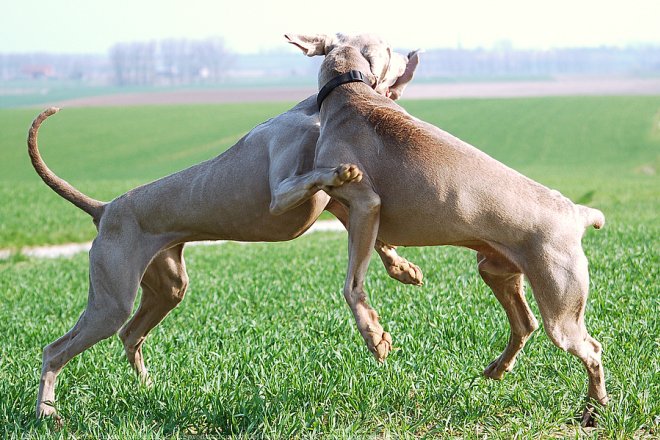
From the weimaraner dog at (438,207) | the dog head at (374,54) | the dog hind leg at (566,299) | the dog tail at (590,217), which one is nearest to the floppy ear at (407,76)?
the dog head at (374,54)

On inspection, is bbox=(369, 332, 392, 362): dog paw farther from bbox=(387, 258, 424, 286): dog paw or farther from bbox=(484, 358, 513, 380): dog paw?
bbox=(484, 358, 513, 380): dog paw

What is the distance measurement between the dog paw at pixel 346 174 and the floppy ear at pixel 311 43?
110cm

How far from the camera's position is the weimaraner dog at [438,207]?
14.8ft

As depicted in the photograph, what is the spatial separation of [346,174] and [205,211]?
1.39 meters

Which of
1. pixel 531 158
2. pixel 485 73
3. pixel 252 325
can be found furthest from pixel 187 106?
pixel 485 73

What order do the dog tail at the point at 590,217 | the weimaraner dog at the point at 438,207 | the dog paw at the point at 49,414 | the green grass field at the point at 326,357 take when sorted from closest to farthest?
the weimaraner dog at the point at 438,207
the dog tail at the point at 590,217
the green grass field at the point at 326,357
the dog paw at the point at 49,414

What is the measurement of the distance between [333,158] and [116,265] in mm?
1733

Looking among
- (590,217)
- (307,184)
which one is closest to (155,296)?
(307,184)

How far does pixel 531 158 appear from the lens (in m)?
44.9

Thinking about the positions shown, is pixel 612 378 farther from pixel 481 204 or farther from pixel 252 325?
pixel 252 325

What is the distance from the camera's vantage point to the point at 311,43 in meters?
5.20

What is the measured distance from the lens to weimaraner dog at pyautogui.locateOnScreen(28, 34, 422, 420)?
5145 millimetres

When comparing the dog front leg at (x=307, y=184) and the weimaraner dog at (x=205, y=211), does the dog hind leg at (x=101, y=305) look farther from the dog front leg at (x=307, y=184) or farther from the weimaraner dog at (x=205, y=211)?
the dog front leg at (x=307, y=184)

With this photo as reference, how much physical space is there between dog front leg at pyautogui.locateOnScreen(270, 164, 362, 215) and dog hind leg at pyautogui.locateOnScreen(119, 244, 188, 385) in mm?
1368
